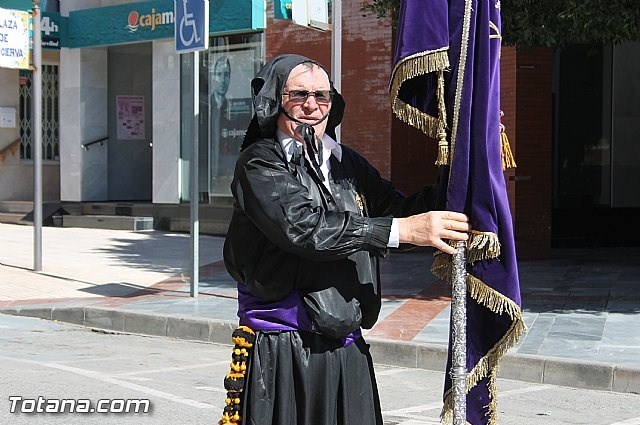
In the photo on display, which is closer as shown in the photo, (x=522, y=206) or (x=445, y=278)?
(x=445, y=278)

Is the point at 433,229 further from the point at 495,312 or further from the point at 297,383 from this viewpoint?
the point at 297,383

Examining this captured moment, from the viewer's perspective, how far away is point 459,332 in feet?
10.9

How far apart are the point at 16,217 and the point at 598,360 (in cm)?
1550

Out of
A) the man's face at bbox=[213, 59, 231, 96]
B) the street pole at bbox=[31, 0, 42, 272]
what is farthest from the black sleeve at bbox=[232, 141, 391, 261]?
the man's face at bbox=[213, 59, 231, 96]

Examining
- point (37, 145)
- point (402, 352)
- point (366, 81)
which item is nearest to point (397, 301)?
point (402, 352)

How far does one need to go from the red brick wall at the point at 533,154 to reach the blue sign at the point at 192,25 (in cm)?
562

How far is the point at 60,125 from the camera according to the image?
21.6 metres

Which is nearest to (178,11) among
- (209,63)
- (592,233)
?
(209,63)

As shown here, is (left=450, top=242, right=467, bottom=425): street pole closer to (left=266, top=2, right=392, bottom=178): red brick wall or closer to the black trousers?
the black trousers

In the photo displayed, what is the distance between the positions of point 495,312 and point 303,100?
0.98 m

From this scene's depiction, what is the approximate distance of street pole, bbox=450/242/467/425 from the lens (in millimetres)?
3305

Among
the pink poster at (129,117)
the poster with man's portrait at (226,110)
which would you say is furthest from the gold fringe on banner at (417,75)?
the pink poster at (129,117)

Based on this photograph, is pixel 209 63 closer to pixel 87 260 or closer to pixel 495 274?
pixel 87 260

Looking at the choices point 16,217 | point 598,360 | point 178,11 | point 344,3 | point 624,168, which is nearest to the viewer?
point 598,360
